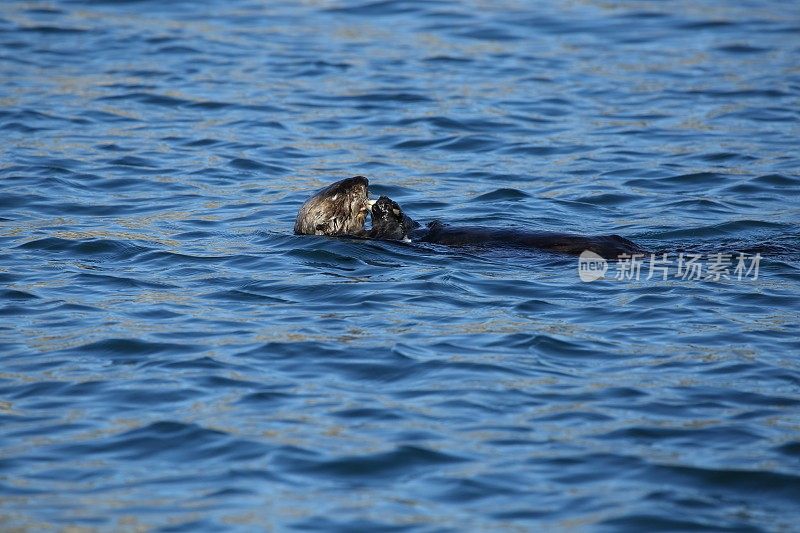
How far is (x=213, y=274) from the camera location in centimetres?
722

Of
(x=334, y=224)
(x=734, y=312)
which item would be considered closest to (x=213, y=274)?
(x=334, y=224)

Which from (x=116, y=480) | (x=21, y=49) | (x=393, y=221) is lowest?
(x=116, y=480)

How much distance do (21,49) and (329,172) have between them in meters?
5.90

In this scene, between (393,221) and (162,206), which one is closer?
(393,221)

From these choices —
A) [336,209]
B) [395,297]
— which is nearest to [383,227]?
[336,209]

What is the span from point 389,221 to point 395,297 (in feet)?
3.52

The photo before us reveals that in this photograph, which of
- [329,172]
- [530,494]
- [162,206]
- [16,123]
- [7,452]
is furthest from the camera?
[16,123]

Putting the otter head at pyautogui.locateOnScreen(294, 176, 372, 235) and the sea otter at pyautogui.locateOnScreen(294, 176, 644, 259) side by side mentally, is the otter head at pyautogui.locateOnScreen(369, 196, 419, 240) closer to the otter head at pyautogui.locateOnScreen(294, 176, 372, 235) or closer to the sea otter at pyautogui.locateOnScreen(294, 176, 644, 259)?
the sea otter at pyautogui.locateOnScreen(294, 176, 644, 259)

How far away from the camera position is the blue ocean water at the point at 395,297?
4496 mm

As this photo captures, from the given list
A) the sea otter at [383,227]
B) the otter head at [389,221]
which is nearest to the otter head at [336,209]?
the sea otter at [383,227]

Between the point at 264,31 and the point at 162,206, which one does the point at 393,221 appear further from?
the point at 264,31

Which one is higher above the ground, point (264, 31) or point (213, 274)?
point (264, 31)

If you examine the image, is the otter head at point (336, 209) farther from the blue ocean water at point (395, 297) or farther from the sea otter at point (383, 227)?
the blue ocean water at point (395, 297)

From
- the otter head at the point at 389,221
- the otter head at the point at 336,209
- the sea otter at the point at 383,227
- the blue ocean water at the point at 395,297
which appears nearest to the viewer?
the blue ocean water at the point at 395,297
